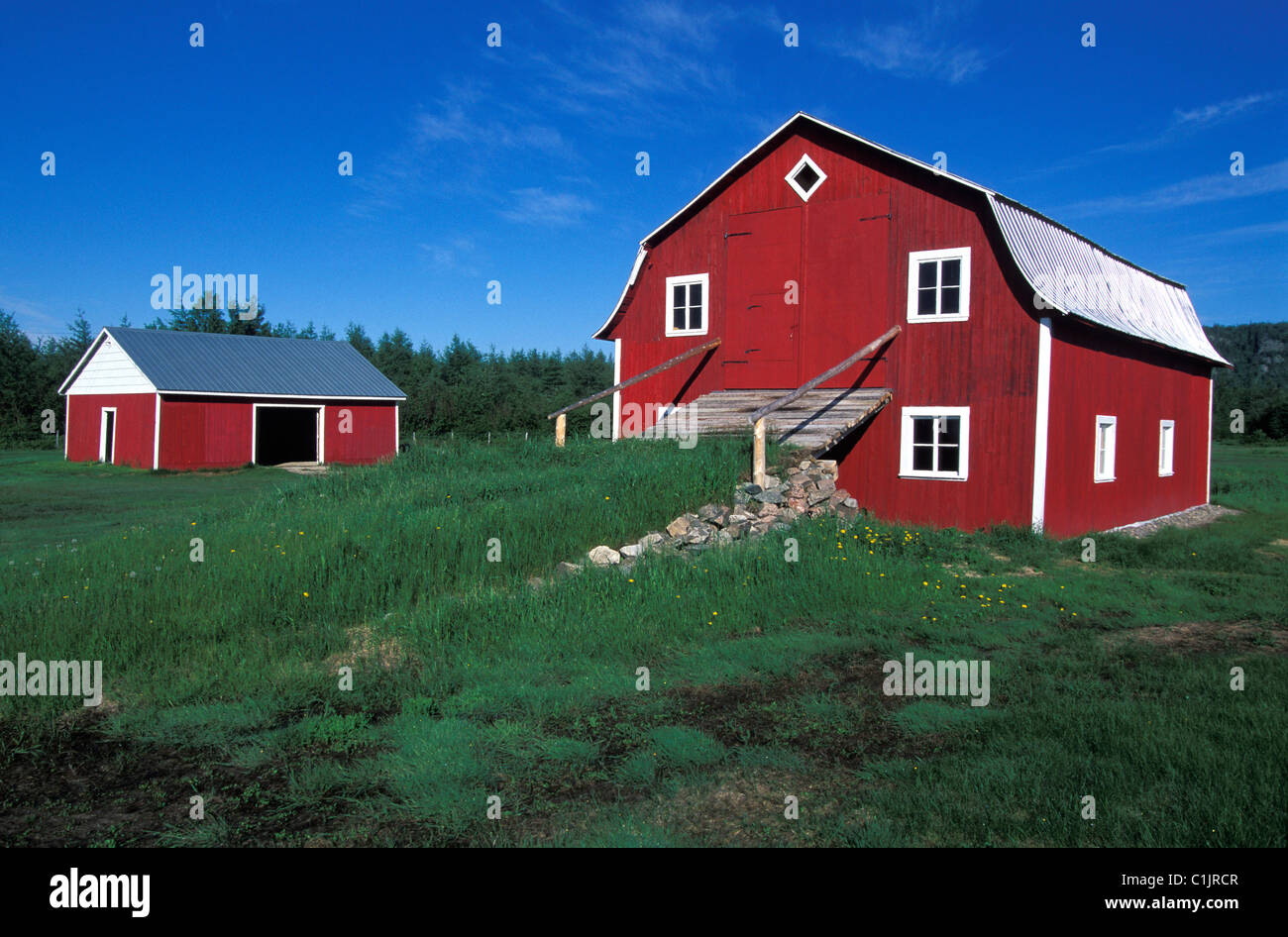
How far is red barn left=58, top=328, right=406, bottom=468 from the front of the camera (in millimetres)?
29719

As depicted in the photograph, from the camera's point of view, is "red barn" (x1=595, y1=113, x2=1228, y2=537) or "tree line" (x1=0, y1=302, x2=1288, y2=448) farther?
"tree line" (x1=0, y1=302, x2=1288, y2=448)

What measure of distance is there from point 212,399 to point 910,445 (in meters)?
25.8

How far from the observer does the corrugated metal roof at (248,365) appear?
3072cm

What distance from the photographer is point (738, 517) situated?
40.0 feet

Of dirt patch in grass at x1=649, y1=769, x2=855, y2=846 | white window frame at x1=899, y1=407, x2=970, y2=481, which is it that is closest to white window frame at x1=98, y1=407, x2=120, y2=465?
white window frame at x1=899, y1=407, x2=970, y2=481

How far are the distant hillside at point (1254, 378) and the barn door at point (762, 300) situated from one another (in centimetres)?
5638

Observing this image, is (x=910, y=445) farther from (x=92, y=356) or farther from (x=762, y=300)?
(x=92, y=356)

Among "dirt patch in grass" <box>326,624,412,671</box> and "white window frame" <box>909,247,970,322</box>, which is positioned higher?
"white window frame" <box>909,247,970,322</box>

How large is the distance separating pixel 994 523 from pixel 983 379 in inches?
104

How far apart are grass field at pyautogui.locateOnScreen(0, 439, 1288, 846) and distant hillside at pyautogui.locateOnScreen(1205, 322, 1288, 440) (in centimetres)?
5797

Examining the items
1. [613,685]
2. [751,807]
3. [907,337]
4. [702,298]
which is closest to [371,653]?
[613,685]

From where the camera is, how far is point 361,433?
35.1 meters

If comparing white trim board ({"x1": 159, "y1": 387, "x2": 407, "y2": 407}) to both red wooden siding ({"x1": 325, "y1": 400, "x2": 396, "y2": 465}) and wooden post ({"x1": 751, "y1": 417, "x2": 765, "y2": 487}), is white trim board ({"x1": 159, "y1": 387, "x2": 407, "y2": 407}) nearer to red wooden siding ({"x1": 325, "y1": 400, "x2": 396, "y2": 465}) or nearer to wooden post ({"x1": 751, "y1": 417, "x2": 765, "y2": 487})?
red wooden siding ({"x1": 325, "y1": 400, "x2": 396, "y2": 465})
